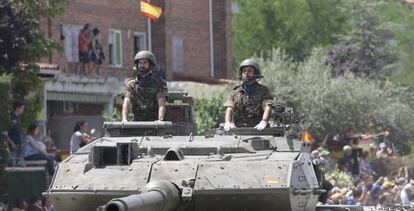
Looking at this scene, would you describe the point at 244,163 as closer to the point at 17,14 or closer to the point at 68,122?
the point at 17,14

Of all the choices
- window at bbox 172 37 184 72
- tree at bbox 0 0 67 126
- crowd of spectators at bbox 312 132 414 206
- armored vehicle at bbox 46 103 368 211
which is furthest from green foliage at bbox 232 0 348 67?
armored vehicle at bbox 46 103 368 211

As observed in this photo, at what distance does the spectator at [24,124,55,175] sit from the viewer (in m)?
27.1

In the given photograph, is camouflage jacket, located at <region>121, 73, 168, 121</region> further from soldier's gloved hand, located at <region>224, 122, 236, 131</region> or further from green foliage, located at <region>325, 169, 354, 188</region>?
green foliage, located at <region>325, 169, 354, 188</region>

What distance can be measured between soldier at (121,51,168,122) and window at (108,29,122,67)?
23.1 metres

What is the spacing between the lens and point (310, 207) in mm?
18922

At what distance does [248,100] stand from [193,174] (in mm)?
2808

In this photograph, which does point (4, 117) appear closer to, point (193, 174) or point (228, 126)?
point (228, 126)

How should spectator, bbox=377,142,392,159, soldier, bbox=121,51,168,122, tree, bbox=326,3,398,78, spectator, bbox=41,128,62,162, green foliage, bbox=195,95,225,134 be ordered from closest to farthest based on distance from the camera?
soldier, bbox=121,51,168,122 → spectator, bbox=41,128,62,162 → green foliage, bbox=195,95,225,134 → spectator, bbox=377,142,392,159 → tree, bbox=326,3,398,78

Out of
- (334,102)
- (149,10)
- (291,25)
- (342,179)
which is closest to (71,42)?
(334,102)

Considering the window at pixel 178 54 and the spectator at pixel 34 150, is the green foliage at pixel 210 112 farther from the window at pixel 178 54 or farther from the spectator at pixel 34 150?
the window at pixel 178 54

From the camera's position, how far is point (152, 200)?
16.8 meters

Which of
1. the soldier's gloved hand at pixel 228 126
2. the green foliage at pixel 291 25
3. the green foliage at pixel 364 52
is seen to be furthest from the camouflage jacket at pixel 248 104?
the green foliage at pixel 291 25

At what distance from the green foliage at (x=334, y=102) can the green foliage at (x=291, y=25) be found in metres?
17.2

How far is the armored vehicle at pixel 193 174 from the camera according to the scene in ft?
58.2
